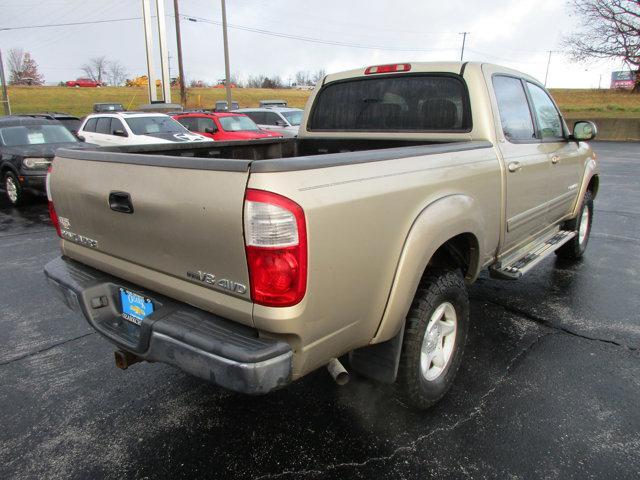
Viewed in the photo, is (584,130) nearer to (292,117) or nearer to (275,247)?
(275,247)

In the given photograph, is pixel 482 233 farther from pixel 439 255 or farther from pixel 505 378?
pixel 505 378

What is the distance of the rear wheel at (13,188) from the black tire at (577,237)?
9.36 metres

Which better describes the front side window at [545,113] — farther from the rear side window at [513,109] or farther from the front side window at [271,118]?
the front side window at [271,118]

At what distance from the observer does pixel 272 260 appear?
1.85 metres

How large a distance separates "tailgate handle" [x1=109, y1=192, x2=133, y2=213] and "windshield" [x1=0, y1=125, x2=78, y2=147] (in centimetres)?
889

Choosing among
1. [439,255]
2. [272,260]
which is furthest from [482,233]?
[272,260]

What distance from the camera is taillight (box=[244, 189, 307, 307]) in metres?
1.81

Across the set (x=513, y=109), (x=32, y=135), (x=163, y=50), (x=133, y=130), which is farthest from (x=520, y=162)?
(x=163, y=50)

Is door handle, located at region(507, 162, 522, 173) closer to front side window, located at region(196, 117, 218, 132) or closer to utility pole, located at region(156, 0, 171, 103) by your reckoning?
front side window, located at region(196, 117, 218, 132)

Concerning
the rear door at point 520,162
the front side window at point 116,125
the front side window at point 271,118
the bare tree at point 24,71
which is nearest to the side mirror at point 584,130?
the rear door at point 520,162

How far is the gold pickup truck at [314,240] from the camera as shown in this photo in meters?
1.88

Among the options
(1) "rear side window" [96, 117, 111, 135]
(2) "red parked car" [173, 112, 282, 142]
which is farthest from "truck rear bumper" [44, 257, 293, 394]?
(2) "red parked car" [173, 112, 282, 142]

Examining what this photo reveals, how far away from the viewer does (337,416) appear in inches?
110

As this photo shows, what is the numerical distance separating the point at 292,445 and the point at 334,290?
1.08 metres
